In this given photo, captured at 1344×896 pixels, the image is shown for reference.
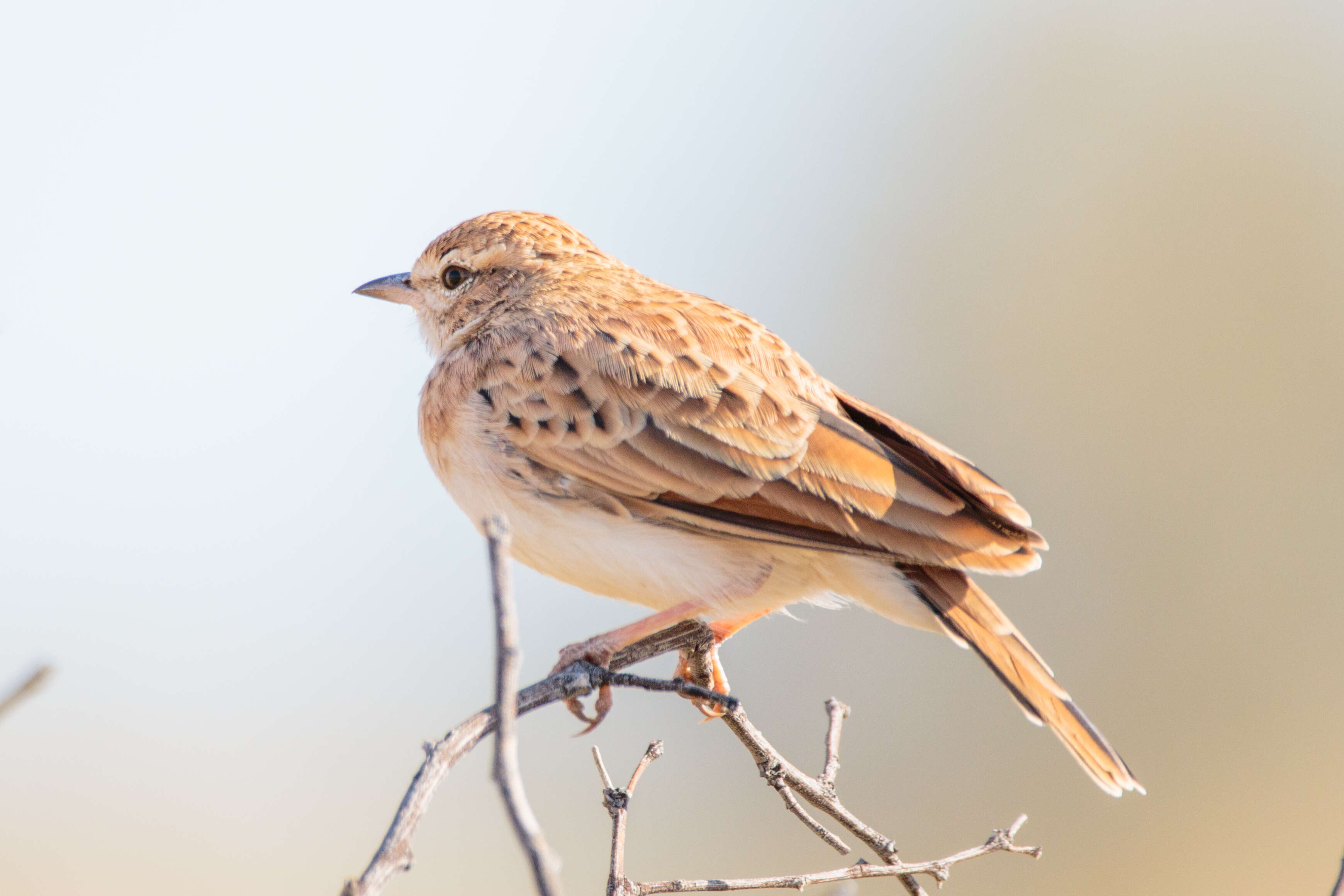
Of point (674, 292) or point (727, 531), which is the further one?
point (674, 292)

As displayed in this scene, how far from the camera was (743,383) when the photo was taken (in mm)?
4762

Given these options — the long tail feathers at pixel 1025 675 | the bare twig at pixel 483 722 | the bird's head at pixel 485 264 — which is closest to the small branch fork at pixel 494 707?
the bare twig at pixel 483 722

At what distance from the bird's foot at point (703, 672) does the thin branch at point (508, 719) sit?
8.29ft

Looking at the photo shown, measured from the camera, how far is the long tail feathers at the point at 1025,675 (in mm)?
4172

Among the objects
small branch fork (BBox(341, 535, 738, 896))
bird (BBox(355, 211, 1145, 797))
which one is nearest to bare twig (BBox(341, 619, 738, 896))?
small branch fork (BBox(341, 535, 738, 896))

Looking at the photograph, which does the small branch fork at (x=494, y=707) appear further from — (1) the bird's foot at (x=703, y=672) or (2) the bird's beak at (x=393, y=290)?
(2) the bird's beak at (x=393, y=290)

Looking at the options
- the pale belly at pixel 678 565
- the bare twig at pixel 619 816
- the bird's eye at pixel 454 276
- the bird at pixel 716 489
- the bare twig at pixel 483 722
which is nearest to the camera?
the bare twig at pixel 483 722

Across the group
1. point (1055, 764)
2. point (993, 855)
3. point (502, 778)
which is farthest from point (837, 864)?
point (502, 778)

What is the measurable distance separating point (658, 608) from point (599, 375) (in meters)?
0.97

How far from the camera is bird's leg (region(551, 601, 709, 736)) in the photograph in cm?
418

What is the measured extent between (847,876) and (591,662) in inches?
43.1

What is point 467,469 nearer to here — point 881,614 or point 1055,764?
point 881,614

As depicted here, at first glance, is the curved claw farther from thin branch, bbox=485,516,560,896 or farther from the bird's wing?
thin branch, bbox=485,516,560,896

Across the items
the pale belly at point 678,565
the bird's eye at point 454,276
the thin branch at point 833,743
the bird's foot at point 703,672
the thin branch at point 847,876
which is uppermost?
the bird's eye at point 454,276
